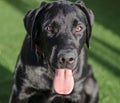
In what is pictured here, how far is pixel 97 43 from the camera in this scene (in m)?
5.36

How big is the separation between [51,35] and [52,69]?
285mm

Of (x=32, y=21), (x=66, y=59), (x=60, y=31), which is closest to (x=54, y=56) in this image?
(x=66, y=59)

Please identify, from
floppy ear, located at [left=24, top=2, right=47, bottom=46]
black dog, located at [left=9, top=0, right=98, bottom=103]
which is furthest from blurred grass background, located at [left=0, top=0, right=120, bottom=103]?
floppy ear, located at [left=24, top=2, right=47, bottom=46]

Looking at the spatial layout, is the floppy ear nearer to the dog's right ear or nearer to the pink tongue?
the dog's right ear

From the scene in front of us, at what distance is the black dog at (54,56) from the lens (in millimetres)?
3320

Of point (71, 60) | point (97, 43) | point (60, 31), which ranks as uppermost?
point (60, 31)

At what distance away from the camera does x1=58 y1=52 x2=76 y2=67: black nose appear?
3248mm

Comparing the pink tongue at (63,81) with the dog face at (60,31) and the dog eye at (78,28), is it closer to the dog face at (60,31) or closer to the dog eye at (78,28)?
the dog face at (60,31)

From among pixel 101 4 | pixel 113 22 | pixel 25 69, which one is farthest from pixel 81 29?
pixel 101 4

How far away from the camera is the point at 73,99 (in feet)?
12.4

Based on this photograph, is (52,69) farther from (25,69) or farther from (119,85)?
(119,85)

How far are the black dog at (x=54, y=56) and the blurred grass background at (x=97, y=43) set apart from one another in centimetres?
67

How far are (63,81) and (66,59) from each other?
10.0 inches

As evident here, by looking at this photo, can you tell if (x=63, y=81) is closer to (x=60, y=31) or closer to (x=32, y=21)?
(x=60, y=31)
